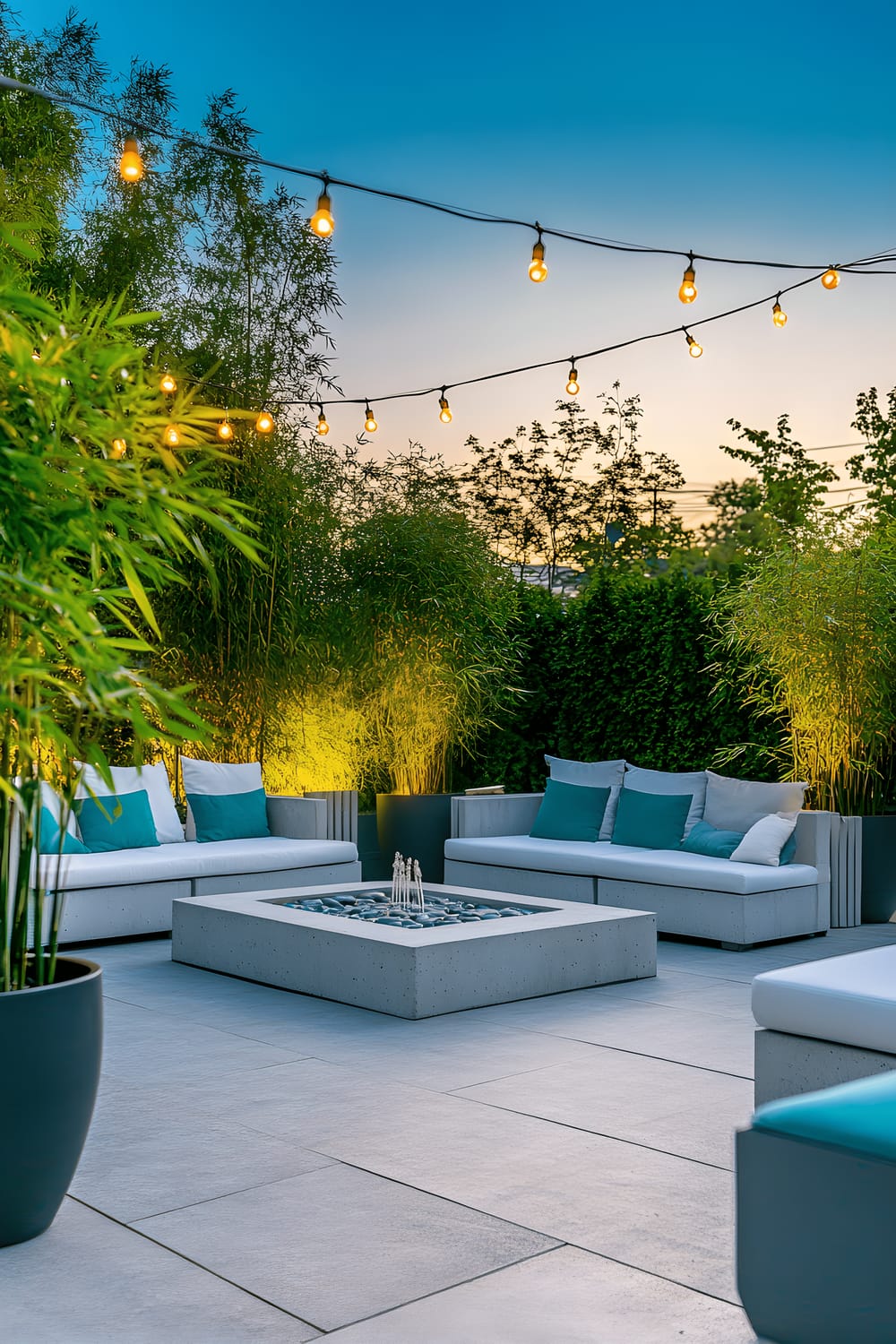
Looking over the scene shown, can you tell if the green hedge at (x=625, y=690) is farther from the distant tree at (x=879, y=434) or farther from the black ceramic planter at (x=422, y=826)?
the distant tree at (x=879, y=434)

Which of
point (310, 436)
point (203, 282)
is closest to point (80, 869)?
point (310, 436)

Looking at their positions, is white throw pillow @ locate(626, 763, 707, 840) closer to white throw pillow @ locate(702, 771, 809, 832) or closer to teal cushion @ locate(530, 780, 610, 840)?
white throw pillow @ locate(702, 771, 809, 832)

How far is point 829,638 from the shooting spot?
6789 millimetres

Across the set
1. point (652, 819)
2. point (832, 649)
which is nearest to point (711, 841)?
point (652, 819)

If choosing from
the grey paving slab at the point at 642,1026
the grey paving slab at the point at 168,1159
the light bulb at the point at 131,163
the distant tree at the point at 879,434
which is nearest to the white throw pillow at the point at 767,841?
the grey paving slab at the point at 642,1026

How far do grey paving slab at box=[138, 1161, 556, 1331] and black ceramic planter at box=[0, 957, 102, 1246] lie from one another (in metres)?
0.26

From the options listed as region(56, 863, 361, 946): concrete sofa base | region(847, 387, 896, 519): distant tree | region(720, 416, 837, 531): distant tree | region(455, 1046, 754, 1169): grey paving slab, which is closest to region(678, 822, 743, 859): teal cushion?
region(56, 863, 361, 946): concrete sofa base

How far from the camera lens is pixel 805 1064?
127 inches

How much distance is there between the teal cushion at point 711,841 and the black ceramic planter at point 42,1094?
14.2ft

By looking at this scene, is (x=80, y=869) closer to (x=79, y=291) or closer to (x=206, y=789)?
(x=206, y=789)

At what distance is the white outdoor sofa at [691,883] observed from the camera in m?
6.11

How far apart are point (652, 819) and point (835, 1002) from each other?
3.72 m

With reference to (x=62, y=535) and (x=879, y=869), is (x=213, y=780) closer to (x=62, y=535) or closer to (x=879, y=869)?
(x=879, y=869)

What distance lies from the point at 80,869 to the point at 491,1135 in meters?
3.32
